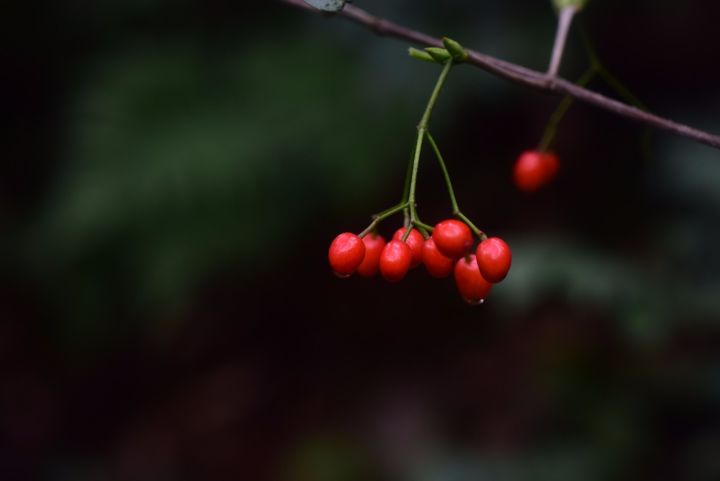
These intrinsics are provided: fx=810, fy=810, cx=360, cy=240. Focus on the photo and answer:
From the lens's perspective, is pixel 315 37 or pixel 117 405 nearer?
pixel 315 37

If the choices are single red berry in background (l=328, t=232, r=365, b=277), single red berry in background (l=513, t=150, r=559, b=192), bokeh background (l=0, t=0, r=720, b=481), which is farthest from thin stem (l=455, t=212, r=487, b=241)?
bokeh background (l=0, t=0, r=720, b=481)

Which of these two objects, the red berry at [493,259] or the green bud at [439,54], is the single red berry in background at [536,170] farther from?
the green bud at [439,54]

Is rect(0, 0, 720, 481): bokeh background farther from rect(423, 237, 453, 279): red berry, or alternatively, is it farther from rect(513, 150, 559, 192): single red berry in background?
rect(423, 237, 453, 279): red berry

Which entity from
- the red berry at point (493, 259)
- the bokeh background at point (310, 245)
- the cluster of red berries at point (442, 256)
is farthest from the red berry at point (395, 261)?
the bokeh background at point (310, 245)

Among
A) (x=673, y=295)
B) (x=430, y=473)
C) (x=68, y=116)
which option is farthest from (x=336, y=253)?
(x=68, y=116)

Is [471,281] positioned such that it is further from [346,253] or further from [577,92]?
[577,92]

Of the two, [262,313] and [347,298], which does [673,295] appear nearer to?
[347,298]

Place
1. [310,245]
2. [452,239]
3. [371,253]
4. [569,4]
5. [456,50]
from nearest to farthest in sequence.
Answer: [456,50], [452,239], [371,253], [569,4], [310,245]

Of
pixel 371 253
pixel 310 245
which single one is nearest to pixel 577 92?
pixel 371 253
